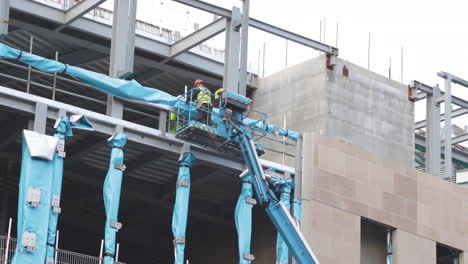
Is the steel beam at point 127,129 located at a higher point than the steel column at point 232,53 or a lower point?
lower

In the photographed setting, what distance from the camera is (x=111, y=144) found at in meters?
38.2

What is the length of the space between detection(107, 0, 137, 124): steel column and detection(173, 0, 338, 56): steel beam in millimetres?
2280

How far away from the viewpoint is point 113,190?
1484 inches

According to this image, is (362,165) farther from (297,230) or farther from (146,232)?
(146,232)

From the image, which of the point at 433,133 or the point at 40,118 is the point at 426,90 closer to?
the point at 433,133

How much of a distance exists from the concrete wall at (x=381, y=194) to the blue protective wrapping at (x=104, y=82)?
6.25 m

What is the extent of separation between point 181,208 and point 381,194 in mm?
9802

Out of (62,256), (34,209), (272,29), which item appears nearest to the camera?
(34,209)

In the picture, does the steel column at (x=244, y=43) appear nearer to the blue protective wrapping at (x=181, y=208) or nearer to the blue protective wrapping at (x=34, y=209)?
the blue protective wrapping at (x=181, y=208)

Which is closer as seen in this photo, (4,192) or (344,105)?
(4,192)

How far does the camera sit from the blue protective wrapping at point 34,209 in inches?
1359

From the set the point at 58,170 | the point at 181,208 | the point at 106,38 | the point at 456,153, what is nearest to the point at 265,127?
the point at 181,208

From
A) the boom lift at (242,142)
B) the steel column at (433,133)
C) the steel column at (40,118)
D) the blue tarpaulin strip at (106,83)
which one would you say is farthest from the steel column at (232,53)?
the steel column at (433,133)

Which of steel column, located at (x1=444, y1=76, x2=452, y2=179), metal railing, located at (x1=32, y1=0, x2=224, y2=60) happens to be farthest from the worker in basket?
steel column, located at (x1=444, y1=76, x2=452, y2=179)
